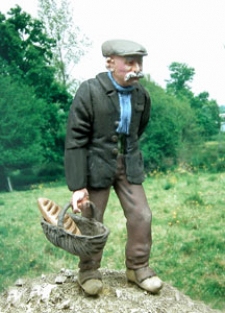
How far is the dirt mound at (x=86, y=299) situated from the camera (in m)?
3.23

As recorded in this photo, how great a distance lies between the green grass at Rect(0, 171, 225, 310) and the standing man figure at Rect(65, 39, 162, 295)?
4.87ft

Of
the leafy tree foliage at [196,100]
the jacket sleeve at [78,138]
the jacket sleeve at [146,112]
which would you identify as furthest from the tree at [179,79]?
the jacket sleeve at [78,138]

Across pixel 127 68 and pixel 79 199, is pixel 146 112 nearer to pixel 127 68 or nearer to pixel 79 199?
pixel 127 68

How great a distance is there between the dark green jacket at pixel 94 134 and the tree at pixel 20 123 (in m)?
2.87

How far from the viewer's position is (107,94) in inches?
124

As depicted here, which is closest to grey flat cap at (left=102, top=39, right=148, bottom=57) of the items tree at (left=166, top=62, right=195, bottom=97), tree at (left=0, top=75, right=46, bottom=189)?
tree at (left=0, top=75, right=46, bottom=189)

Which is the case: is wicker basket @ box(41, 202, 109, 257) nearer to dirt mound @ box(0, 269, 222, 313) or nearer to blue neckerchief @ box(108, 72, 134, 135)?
dirt mound @ box(0, 269, 222, 313)

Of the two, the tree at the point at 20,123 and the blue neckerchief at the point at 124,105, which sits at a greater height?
the blue neckerchief at the point at 124,105

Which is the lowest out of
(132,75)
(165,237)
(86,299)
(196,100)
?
(165,237)

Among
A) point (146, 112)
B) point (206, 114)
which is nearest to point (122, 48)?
point (146, 112)

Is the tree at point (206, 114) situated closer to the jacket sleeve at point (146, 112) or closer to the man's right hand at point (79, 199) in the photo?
the jacket sleeve at point (146, 112)

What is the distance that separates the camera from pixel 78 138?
10.3 feet

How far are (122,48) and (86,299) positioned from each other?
1.43 metres

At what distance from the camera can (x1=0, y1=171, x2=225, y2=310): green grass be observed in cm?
491
